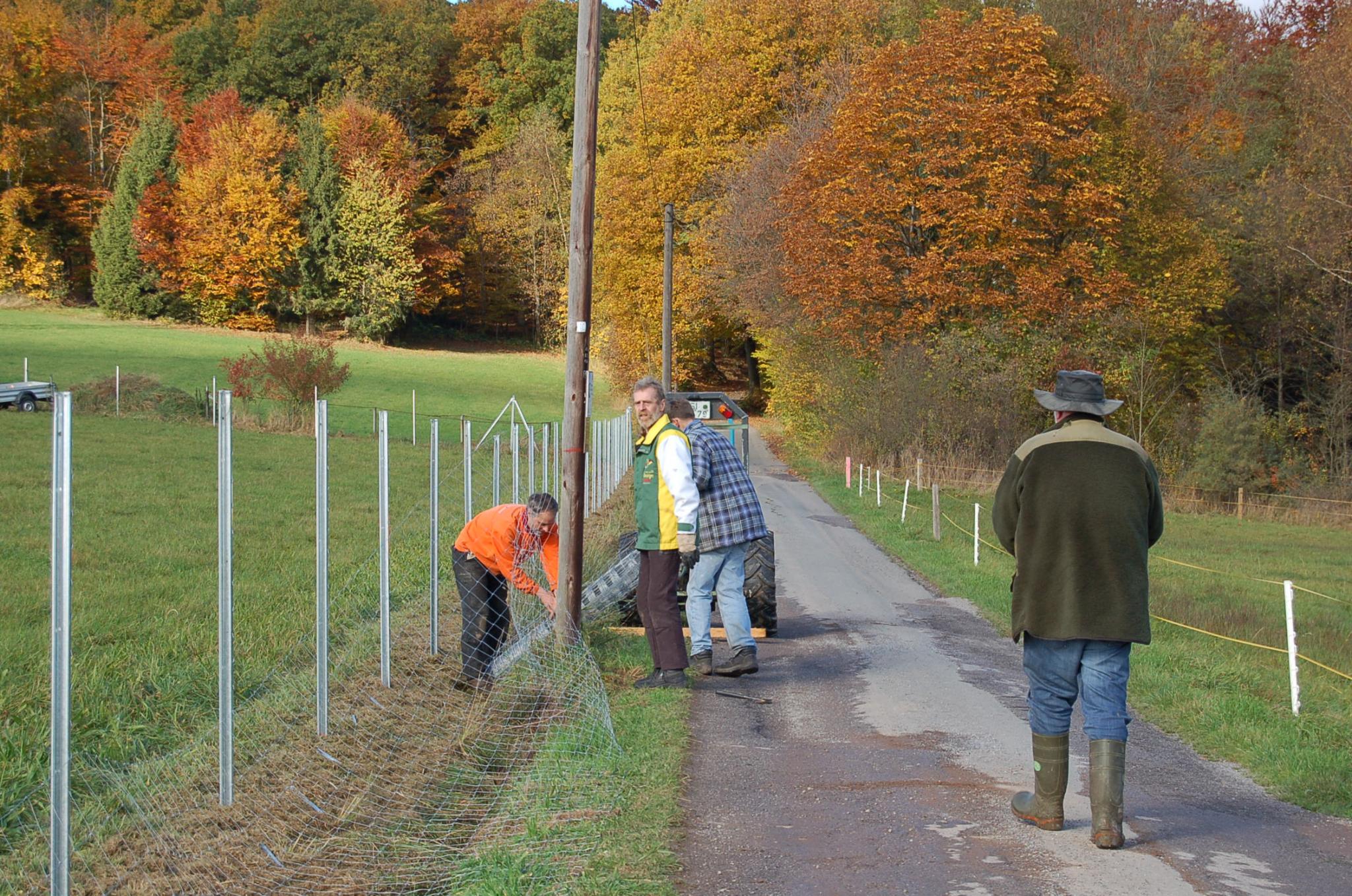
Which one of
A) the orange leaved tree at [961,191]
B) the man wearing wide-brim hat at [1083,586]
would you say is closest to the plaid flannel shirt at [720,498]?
the man wearing wide-brim hat at [1083,586]

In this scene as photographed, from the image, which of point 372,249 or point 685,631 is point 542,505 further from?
point 372,249

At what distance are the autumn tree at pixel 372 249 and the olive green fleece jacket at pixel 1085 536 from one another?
65.0 m

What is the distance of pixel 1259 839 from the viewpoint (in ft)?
18.6

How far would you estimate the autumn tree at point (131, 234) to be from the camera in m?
64.2

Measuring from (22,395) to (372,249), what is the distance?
115 feet

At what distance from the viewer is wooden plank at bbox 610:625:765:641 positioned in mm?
10516

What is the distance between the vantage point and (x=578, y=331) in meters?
9.58

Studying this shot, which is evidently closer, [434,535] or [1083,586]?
[1083,586]

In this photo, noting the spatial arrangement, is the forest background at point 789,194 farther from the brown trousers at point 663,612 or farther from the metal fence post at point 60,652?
the metal fence post at point 60,652

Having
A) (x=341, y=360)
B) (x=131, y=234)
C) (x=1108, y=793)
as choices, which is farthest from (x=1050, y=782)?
(x=131, y=234)

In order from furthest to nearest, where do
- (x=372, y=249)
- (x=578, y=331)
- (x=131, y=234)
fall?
(x=372, y=249), (x=131, y=234), (x=578, y=331)

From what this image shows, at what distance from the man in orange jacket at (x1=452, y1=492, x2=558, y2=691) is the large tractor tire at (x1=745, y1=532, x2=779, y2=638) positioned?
2505mm

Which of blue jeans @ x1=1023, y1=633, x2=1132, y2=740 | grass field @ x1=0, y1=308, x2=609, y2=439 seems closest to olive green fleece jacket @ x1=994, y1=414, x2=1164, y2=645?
blue jeans @ x1=1023, y1=633, x2=1132, y2=740

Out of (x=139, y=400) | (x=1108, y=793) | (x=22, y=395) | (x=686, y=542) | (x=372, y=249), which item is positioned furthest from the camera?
(x=372, y=249)
